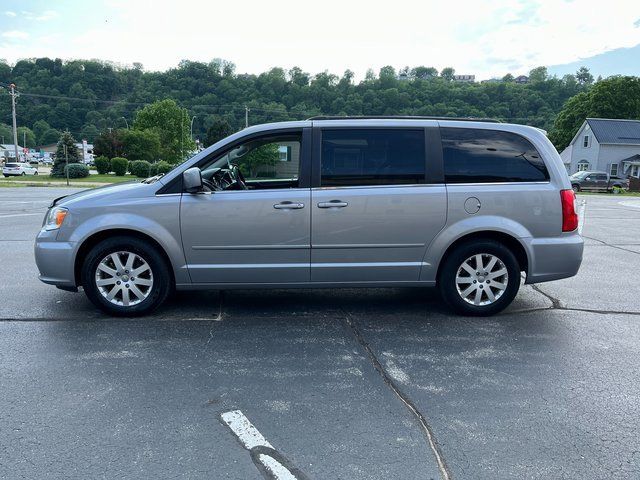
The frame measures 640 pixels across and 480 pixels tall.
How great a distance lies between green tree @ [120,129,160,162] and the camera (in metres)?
59.4

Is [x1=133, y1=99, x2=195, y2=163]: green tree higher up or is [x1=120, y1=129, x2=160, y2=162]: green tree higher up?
[x1=133, y1=99, x2=195, y2=163]: green tree

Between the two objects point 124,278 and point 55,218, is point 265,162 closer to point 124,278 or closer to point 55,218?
point 124,278

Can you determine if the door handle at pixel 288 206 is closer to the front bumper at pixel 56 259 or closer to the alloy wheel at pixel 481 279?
the alloy wheel at pixel 481 279

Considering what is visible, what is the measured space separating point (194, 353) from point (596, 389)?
122 inches

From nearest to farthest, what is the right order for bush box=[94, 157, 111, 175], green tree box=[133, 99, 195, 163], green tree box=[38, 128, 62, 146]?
bush box=[94, 157, 111, 175]
green tree box=[133, 99, 195, 163]
green tree box=[38, 128, 62, 146]

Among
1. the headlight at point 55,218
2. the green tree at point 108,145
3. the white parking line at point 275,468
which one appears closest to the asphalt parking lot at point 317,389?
the white parking line at point 275,468

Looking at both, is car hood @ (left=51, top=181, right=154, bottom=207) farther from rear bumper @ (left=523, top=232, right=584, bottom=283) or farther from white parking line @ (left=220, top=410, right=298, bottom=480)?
rear bumper @ (left=523, top=232, right=584, bottom=283)

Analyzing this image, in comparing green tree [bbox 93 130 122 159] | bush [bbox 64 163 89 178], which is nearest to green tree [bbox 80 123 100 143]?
green tree [bbox 93 130 122 159]

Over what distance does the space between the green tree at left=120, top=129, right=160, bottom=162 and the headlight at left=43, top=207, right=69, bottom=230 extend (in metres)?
57.5

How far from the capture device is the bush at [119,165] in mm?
46812

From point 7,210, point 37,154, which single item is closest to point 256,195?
point 7,210

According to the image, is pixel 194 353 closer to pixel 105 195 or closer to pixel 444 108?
pixel 105 195

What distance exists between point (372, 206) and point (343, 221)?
32 centimetres

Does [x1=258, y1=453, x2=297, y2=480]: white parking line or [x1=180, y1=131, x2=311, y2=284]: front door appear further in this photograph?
[x1=180, y1=131, x2=311, y2=284]: front door
